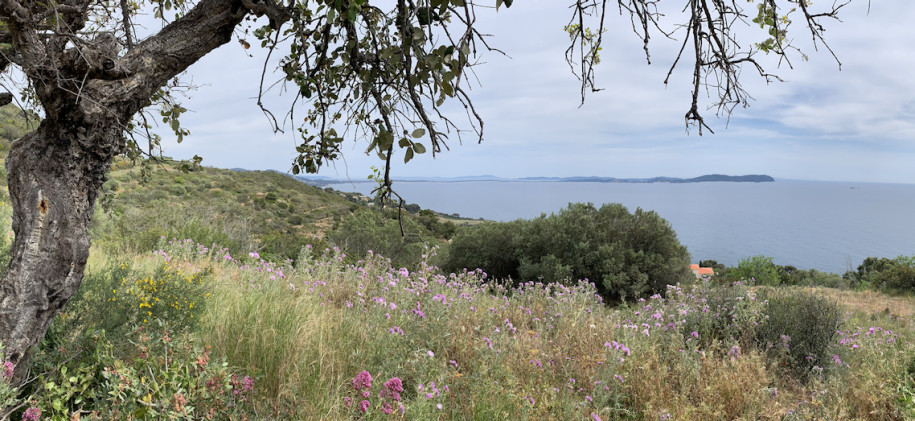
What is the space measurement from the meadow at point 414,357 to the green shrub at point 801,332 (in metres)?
0.02

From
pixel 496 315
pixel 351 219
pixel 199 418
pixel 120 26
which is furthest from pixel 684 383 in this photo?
pixel 351 219

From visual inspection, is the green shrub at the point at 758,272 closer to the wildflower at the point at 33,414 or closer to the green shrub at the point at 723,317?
the green shrub at the point at 723,317

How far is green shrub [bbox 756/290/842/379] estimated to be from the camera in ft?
14.9

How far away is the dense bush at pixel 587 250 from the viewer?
1267 centimetres

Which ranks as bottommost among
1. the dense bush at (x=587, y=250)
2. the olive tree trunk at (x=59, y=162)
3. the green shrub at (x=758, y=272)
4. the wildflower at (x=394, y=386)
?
the green shrub at (x=758, y=272)

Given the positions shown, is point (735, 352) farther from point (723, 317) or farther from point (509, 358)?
point (509, 358)

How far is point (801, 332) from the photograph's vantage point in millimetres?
4742

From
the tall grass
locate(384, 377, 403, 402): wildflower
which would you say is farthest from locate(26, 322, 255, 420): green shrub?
locate(384, 377, 403, 402): wildflower

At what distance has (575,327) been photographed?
4160mm

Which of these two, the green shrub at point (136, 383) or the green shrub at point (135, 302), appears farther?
the green shrub at point (135, 302)

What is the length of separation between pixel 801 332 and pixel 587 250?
8.33m

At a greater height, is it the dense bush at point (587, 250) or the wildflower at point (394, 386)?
the wildflower at point (394, 386)

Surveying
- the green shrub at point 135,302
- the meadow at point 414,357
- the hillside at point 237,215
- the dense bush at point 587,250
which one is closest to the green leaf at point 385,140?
the hillside at point 237,215

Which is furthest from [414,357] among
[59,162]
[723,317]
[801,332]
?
[801,332]
